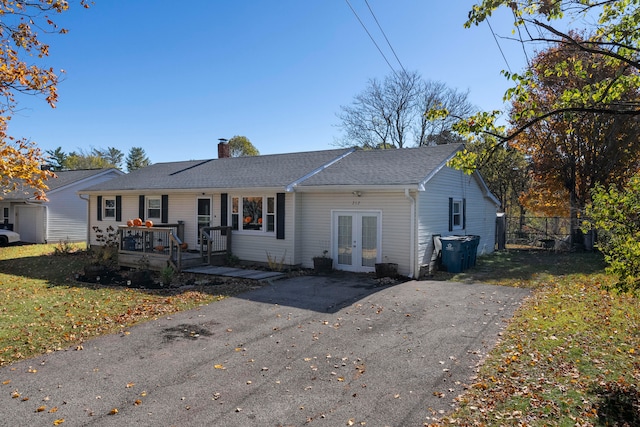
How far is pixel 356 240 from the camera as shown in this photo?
13.2 meters

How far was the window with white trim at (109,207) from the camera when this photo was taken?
19.2 metres

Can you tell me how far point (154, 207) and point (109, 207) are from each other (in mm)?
3387

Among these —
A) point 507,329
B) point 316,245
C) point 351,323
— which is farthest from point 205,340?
point 316,245

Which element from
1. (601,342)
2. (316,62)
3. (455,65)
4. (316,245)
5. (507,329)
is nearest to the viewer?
(601,342)

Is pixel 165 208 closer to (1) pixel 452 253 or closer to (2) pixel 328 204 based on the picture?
(2) pixel 328 204

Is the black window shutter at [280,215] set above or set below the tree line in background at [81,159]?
below

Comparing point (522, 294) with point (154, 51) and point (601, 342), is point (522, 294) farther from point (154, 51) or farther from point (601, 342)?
point (154, 51)

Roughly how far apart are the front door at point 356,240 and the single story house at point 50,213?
1694cm

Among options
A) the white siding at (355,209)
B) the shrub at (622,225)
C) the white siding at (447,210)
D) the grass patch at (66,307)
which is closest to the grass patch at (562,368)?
the shrub at (622,225)

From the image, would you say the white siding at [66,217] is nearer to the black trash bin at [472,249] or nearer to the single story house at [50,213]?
the single story house at [50,213]

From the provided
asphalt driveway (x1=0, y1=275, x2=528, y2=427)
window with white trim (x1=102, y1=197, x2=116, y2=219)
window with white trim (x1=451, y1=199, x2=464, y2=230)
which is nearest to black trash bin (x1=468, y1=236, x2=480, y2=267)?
window with white trim (x1=451, y1=199, x2=464, y2=230)

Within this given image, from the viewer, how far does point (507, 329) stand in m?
7.19

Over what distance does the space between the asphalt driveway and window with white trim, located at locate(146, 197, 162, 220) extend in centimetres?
978

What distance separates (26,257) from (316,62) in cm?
1491
